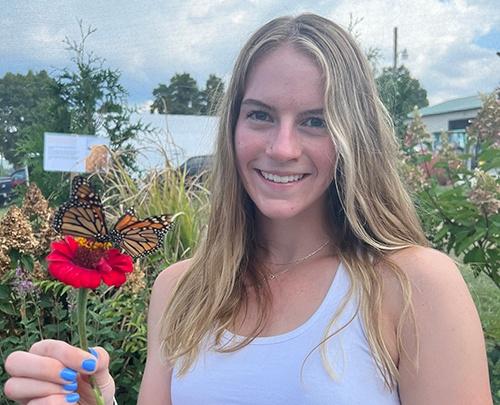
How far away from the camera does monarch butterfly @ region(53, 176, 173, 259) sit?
2.32 ft

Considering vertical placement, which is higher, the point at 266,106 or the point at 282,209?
the point at 266,106

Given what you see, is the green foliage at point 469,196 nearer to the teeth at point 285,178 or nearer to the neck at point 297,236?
the neck at point 297,236

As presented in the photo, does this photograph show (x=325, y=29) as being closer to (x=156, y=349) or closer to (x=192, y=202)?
(x=156, y=349)

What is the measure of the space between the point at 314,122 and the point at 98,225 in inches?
29.1

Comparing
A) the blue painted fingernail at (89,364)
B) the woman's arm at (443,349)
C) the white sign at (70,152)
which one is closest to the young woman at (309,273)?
the woman's arm at (443,349)

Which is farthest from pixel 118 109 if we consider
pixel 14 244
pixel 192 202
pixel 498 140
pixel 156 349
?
pixel 156 349

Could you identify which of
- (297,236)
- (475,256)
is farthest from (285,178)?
(475,256)

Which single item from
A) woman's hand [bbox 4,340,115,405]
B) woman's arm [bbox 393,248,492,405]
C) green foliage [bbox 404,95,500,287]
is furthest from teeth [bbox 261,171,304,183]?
green foliage [bbox 404,95,500,287]

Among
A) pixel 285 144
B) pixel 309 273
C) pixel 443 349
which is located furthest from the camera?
pixel 309 273

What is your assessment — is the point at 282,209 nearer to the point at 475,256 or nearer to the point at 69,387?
the point at 69,387

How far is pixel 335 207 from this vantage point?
4.91 feet

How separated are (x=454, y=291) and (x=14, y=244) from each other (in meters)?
1.83

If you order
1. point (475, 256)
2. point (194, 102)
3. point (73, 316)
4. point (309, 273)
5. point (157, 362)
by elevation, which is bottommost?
point (73, 316)

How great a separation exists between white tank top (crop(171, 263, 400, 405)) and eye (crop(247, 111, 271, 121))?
0.42 m
